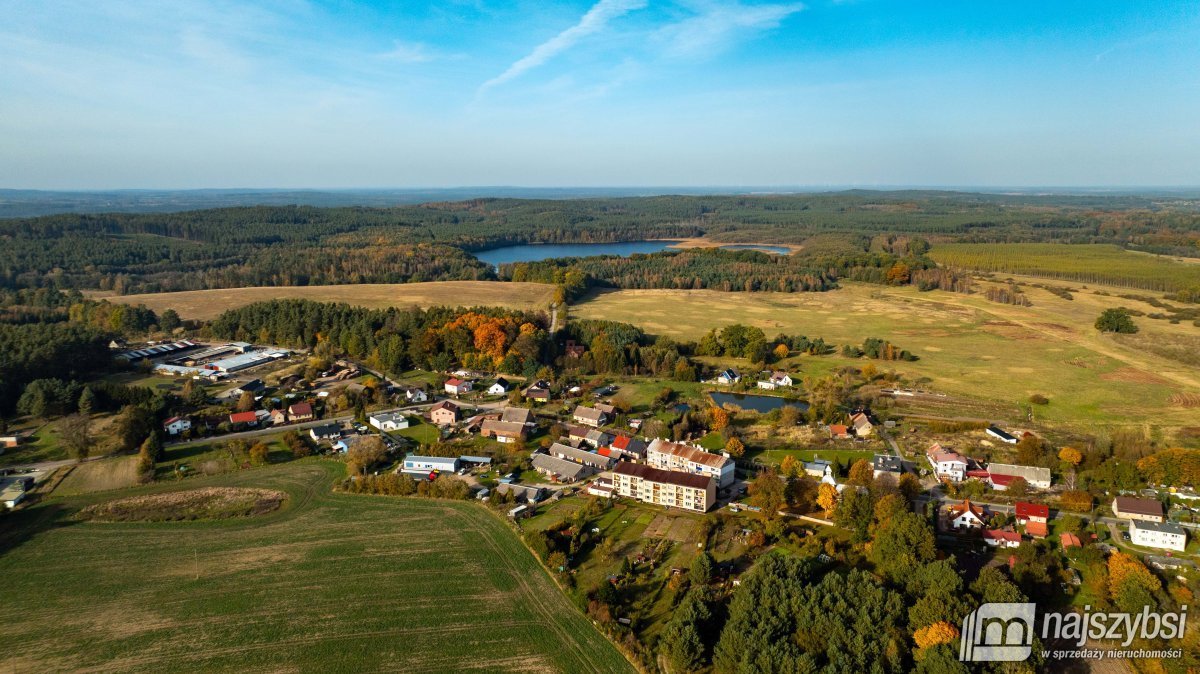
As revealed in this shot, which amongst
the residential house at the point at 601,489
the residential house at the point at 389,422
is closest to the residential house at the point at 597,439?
the residential house at the point at 601,489

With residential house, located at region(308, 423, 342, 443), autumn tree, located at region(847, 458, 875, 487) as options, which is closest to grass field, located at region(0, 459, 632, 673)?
residential house, located at region(308, 423, 342, 443)

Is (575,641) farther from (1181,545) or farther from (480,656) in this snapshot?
(1181,545)

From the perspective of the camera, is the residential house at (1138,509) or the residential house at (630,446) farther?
the residential house at (630,446)

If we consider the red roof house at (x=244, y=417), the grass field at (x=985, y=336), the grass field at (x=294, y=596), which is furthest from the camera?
the grass field at (x=985, y=336)

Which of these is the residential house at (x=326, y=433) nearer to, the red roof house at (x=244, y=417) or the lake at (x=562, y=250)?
the red roof house at (x=244, y=417)

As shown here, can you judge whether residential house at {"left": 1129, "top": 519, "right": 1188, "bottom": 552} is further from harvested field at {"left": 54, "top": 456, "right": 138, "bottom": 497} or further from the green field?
the green field

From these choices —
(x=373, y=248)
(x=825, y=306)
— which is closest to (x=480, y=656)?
(x=825, y=306)
